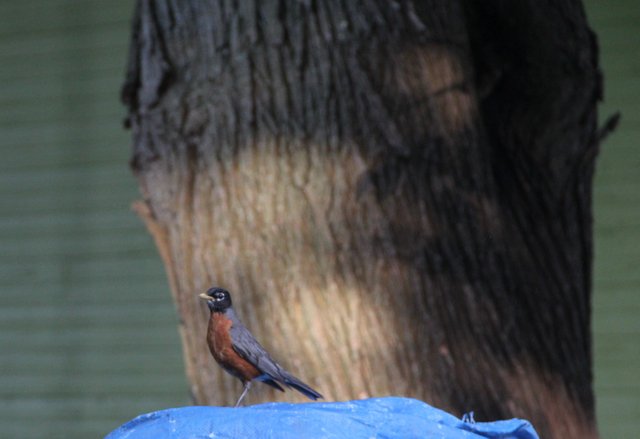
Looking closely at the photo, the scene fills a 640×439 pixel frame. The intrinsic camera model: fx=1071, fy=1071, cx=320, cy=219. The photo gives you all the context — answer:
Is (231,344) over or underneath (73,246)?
over

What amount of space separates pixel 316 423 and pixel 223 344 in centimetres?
23

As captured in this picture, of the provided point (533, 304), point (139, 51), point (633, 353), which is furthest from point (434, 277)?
point (633, 353)

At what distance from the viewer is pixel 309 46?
3.22 metres

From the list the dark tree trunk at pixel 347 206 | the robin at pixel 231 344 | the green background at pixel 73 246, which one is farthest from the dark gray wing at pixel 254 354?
the green background at pixel 73 246

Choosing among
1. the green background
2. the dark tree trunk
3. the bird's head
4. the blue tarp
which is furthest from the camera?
the green background

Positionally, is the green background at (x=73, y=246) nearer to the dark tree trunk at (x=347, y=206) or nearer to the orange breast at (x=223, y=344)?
the dark tree trunk at (x=347, y=206)

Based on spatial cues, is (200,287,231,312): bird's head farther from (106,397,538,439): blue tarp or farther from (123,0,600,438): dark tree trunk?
(123,0,600,438): dark tree trunk

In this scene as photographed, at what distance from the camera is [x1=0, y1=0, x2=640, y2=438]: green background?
698 cm

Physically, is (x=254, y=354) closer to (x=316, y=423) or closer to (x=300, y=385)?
(x=300, y=385)

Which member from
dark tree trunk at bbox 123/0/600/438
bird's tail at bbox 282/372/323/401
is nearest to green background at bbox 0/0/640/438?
dark tree trunk at bbox 123/0/600/438

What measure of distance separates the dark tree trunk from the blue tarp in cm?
123

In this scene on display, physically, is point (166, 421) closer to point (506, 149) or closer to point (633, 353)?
point (506, 149)

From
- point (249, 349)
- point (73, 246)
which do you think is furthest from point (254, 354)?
point (73, 246)

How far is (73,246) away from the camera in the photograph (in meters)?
7.17
